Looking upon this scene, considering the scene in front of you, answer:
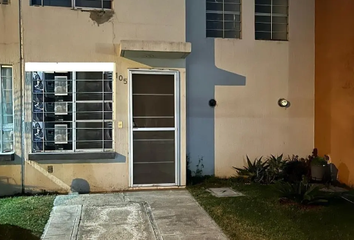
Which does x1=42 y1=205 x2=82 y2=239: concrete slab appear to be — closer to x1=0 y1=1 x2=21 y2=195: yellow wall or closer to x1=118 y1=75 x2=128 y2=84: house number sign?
x1=0 y1=1 x2=21 y2=195: yellow wall

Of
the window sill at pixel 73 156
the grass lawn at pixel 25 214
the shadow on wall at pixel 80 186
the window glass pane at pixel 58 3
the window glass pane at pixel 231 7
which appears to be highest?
the window glass pane at pixel 231 7

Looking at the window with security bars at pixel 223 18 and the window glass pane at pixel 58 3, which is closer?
the window glass pane at pixel 58 3

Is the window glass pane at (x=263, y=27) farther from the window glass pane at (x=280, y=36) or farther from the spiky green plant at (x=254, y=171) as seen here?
the spiky green plant at (x=254, y=171)

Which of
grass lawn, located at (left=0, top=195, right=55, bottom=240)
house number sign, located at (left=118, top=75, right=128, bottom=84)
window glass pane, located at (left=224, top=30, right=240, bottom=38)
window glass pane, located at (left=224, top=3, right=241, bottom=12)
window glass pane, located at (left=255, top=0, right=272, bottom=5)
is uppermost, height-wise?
window glass pane, located at (left=255, top=0, right=272, bottom=5)

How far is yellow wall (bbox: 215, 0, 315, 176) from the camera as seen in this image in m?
8.95

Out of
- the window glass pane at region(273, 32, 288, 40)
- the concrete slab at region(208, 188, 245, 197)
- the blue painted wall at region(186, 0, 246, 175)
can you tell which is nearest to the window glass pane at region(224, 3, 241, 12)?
the blue painted wall at region(186, 0, 246, 175)

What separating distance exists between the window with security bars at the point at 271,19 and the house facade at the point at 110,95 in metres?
1.18

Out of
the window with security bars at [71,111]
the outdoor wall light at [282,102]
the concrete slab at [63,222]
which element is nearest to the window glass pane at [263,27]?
the outdoor wall light at [282,102]

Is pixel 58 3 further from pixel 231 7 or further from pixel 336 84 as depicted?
pixel 336 84

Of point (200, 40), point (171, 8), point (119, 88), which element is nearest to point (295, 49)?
point (200, 40)

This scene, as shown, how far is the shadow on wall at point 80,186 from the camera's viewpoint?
756 cm

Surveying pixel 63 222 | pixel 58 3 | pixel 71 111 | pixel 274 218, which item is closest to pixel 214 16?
pixel 58 3

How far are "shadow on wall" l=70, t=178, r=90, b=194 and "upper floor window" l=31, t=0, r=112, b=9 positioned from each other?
394 cm

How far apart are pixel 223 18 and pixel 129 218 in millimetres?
6001
